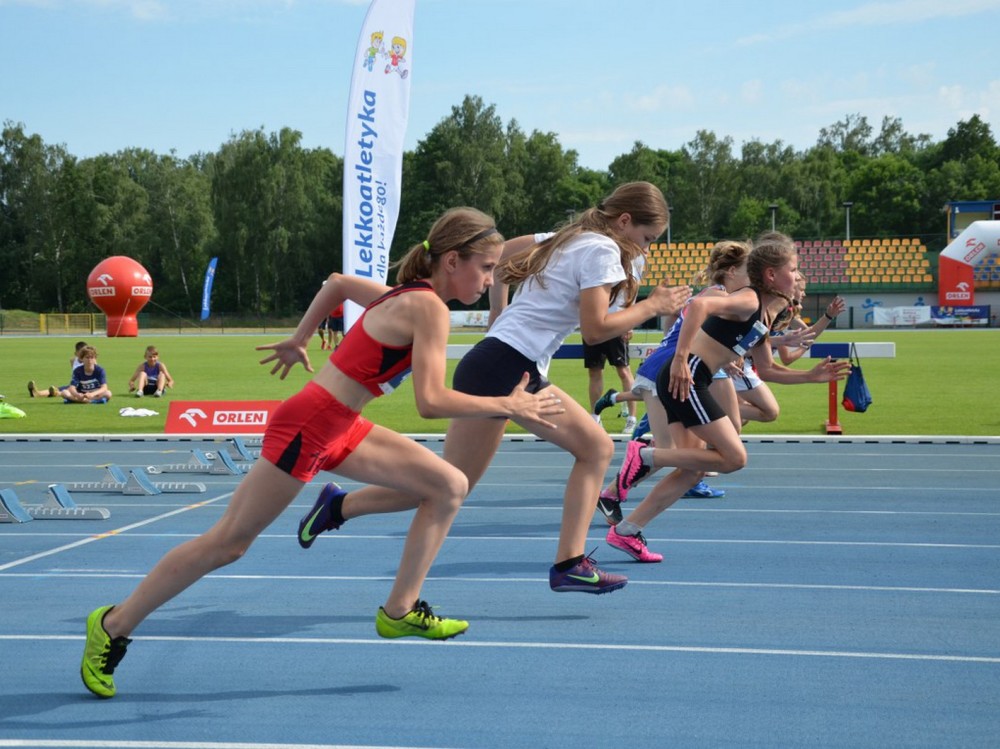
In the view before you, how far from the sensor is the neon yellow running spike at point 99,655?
3736 millimetres

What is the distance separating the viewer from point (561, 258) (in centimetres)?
470

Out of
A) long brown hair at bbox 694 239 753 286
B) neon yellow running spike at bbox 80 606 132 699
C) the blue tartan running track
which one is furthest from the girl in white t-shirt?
long brown hair at bbox 694 239 753 286

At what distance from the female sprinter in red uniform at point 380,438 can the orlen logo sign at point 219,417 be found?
9402 mm

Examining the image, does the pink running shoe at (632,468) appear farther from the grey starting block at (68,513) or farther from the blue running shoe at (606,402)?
the blue running shoe at (606,402)

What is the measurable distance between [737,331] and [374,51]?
8.91 metres

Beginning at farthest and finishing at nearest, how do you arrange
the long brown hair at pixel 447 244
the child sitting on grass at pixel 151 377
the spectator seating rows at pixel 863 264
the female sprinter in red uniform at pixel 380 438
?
the spectator seating rows at pixel 863 264, the child sitting on grass at pixel 151 377, the long brown hair at pixel 447 244, the female sprinter in red uniform at pixel 380 438

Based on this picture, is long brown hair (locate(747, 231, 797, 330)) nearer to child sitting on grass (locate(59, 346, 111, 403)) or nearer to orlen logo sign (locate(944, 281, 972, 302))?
child sitting on grass (locate(59, 346, 111, 403))

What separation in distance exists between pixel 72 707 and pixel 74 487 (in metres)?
5.68

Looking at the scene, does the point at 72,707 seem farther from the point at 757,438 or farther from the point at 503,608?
the point at 757,438

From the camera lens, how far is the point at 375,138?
13.6 m

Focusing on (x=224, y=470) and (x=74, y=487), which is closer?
(x=74, y=487)

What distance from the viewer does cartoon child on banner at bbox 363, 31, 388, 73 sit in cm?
1365

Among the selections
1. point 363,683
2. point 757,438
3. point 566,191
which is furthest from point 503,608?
point 566,191

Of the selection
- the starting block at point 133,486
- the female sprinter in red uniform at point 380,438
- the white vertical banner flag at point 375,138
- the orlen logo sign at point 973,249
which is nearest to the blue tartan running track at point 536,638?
the female sprinter in red uniform at point 380,438
